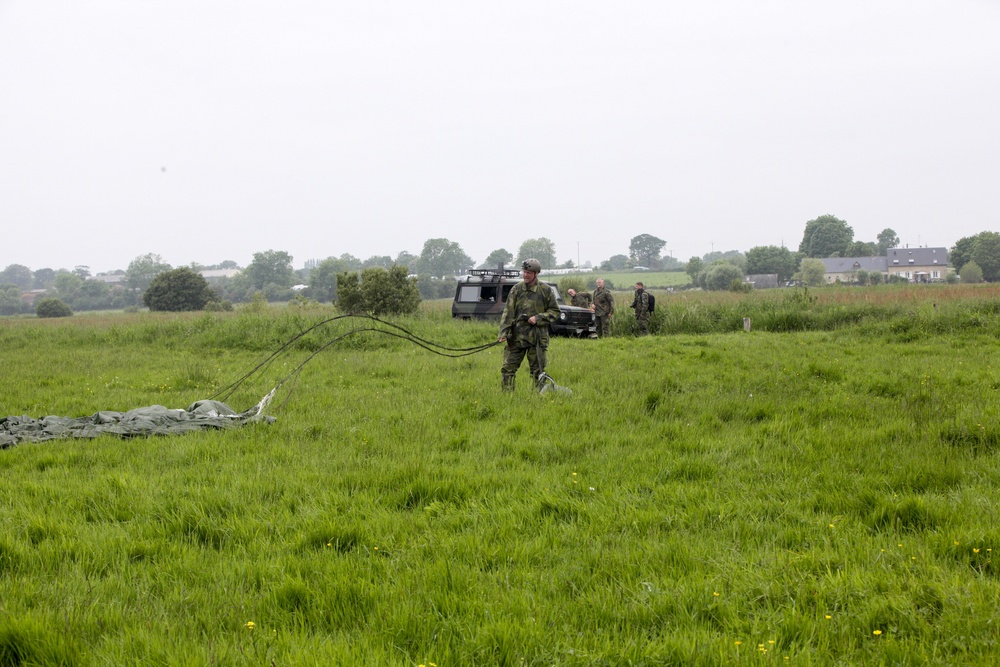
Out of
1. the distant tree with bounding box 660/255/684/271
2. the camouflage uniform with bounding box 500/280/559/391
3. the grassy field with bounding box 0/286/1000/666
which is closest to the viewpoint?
the grassy field with bounding box 0/286/1000/666

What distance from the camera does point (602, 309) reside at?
20719 mm

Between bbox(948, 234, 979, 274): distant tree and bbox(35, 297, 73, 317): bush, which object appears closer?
bbox(35, 297, 73, 317): bush

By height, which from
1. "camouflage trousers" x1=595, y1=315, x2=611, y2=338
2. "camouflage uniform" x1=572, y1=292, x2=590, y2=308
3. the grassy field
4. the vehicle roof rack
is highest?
the vehicle roof rack

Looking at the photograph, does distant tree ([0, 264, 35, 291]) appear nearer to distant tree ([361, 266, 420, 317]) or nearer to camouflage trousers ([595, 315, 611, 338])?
distant tree ([361, 266, 420, 317])

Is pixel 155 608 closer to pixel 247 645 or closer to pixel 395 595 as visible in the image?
pixel 247 645

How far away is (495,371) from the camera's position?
12359 millimetres

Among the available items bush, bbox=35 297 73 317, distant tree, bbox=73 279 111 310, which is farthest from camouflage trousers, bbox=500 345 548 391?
distant tree, bbox=73 279 111 310

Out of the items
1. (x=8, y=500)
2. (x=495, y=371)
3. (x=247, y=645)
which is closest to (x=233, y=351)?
(x=495, y=371)

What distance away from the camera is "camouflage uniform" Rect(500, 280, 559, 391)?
9961 mm

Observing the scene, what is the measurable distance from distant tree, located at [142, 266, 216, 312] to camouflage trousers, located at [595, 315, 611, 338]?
4321 cm

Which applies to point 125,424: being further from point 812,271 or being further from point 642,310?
point 812,271

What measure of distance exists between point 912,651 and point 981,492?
2471 millimetres

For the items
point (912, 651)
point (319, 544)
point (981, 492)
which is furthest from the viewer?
point (981, 492)

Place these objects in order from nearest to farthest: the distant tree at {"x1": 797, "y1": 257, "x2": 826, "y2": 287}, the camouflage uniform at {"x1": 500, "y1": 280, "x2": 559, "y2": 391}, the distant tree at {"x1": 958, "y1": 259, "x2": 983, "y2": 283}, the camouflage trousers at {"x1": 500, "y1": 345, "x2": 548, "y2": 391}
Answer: the camouflage uniform at {"x1": 500, "y1": 280, "x2": 559, "y2": 391} < the camouflage trousers at {"x1": 500, "y1": 345, "x2": 548, "y2": 391} < the distant tree at {"x1": 958, "y1": 259, "x2": 983, "y2": 283} < the distant tree at {"x1": 797, "y1": 257, "x2": 826, "y2": 287}
